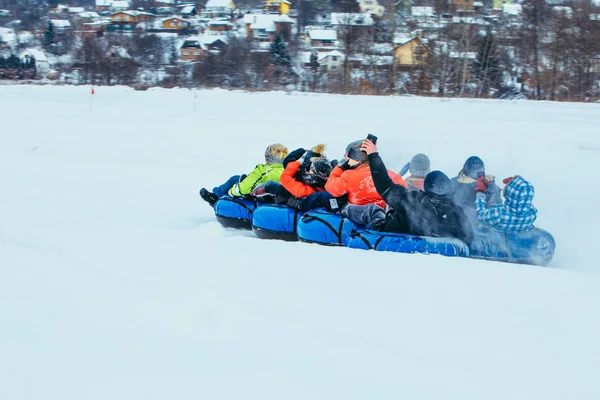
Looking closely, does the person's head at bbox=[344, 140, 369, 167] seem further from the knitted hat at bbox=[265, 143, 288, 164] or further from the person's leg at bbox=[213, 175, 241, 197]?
the person's leg at bbox=[213, 175, 241, 197]

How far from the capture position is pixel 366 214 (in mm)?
5371

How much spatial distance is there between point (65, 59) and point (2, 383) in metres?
45.2

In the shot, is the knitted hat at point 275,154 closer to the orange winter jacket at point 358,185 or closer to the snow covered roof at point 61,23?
the orange winter jacket at point 358,185

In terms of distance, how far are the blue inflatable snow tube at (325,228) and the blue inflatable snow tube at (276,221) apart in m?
0.28

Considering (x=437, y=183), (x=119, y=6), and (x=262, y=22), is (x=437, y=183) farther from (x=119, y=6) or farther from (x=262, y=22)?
(x=119, y=6)

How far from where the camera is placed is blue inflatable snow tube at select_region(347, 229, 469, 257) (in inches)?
192

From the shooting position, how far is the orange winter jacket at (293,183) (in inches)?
236

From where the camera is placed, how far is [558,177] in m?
8.52

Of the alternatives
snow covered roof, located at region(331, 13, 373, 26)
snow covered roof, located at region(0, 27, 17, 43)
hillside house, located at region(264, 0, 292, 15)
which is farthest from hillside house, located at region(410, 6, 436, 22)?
hillside house, located at region(264, 0, 292, 15)

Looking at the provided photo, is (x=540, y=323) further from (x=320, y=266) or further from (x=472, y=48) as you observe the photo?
(x=472, y=48)

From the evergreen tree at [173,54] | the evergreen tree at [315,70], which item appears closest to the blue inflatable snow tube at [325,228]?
the evergreen tree at [315,70]

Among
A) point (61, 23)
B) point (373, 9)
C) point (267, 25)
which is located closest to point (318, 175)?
point (373, 9)

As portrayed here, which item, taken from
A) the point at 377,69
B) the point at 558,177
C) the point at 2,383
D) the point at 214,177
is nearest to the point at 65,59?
the point at 377,69

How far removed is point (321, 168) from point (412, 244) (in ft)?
4.97
